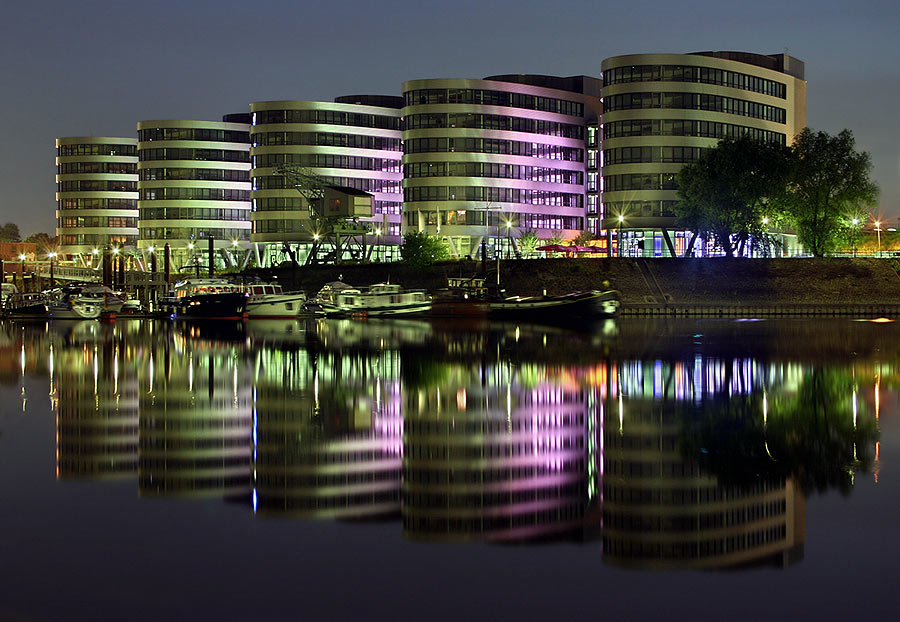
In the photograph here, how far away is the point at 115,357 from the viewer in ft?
167

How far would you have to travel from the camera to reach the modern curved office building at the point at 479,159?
149 meters

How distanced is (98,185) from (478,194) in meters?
78.5

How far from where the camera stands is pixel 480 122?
149750 mm

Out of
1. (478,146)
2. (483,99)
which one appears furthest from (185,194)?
(483,99)

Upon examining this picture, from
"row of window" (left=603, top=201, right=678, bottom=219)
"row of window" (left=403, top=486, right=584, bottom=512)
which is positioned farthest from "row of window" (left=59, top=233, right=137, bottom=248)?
"row of window" (left=403, top=486, right=584, bottom=512)

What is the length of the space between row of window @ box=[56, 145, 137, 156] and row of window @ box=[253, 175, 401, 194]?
4181 centimetres

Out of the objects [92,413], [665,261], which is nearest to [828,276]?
[665,261]

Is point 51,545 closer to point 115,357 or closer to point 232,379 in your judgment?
point 232,379

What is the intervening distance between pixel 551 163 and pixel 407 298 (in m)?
61.0

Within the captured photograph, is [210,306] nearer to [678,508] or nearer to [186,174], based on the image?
[678,508]

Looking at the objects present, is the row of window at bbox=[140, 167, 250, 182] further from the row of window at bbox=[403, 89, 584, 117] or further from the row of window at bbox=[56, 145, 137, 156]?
the row of window at bbox=[403, 89, 584, 117]

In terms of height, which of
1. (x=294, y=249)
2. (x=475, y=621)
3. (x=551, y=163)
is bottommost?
(x=475, y=621)

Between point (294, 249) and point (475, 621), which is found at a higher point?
point (294, 249)

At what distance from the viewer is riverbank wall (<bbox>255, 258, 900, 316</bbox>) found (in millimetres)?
106625
